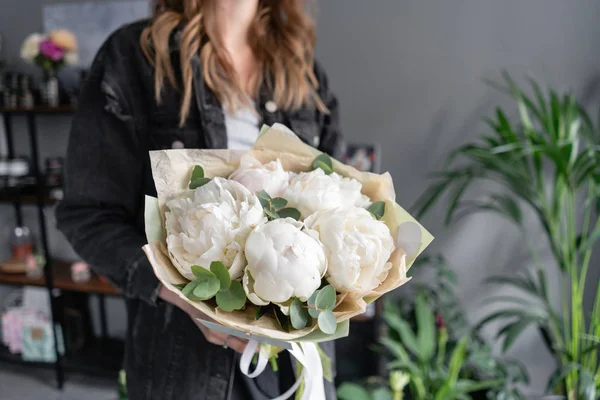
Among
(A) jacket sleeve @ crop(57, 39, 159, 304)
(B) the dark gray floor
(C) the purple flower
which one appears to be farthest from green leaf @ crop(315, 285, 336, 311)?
(B) the dark gray floor

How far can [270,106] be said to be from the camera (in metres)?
0.96

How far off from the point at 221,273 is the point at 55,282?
2269mm

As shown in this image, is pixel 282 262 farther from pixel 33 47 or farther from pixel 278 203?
pixel 33 47

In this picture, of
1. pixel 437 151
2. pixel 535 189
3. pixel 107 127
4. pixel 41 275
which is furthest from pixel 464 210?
pixel 41 275

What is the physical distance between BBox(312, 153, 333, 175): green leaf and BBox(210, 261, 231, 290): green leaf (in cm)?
22

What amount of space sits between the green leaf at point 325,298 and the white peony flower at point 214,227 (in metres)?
0.10

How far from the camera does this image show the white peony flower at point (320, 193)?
575mm

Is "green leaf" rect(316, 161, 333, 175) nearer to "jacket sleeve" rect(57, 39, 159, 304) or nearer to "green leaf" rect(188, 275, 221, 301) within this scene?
"green leaf" rect(188, 275, 221, 301)


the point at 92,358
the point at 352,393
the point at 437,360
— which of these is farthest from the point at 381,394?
the point at 92,358

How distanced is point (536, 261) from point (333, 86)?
45.4 inches

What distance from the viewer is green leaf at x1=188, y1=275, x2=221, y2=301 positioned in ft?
1.68

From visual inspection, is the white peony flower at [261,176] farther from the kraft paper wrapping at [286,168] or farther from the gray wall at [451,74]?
the gray wall at [451,74]

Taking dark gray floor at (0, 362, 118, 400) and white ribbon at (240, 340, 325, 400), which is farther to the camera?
dark gray floor at (0, 362, 118, 400)

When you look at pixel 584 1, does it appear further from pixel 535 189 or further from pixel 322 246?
pixel 322 246
